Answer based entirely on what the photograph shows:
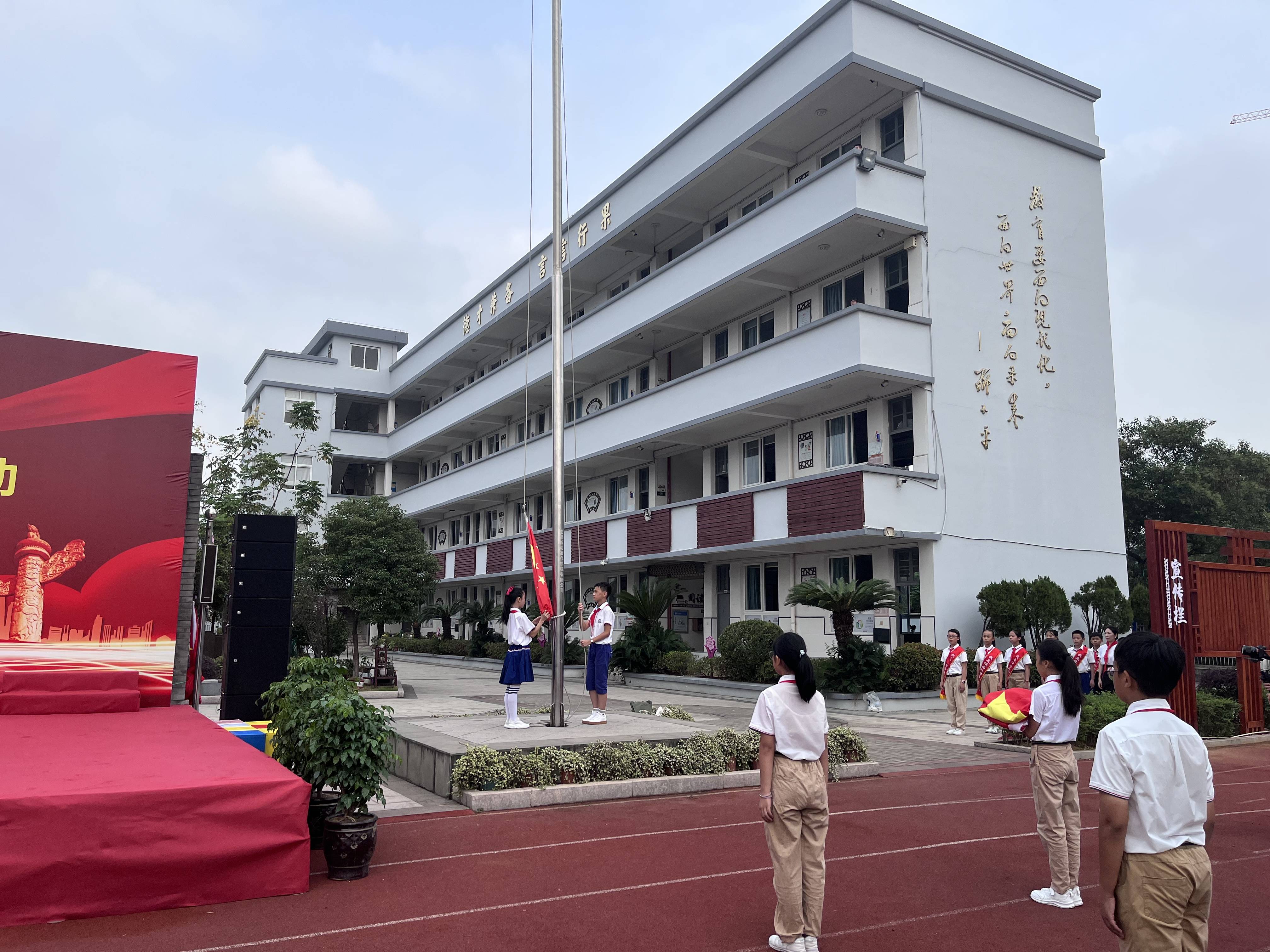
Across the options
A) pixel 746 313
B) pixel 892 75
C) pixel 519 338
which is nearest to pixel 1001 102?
pixel 892 75

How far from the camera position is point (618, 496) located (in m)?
30.8

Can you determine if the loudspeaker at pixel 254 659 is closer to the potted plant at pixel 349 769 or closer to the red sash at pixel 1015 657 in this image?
the potted plant at pixel 349 769

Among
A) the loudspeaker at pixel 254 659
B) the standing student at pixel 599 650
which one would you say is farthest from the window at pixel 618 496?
the loudspeaker at pixel 254 659

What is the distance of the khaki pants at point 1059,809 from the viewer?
20.6 ft

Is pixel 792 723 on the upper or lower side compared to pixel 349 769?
upper

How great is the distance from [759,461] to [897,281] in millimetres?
5810

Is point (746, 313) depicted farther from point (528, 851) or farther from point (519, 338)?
point (528, 851)

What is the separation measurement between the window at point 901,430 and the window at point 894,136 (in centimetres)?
543

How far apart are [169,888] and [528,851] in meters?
2.62

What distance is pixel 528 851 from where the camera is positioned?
7402 millimetres

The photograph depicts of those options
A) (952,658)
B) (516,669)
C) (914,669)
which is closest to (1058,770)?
(516,669)

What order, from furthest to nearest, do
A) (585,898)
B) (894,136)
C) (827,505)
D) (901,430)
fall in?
(894,136), (901,430), (827,505), (585,898)

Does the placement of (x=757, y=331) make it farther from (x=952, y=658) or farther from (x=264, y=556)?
(x=264, y=556)

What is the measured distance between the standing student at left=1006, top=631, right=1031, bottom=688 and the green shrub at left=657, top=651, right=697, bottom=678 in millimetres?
8724
